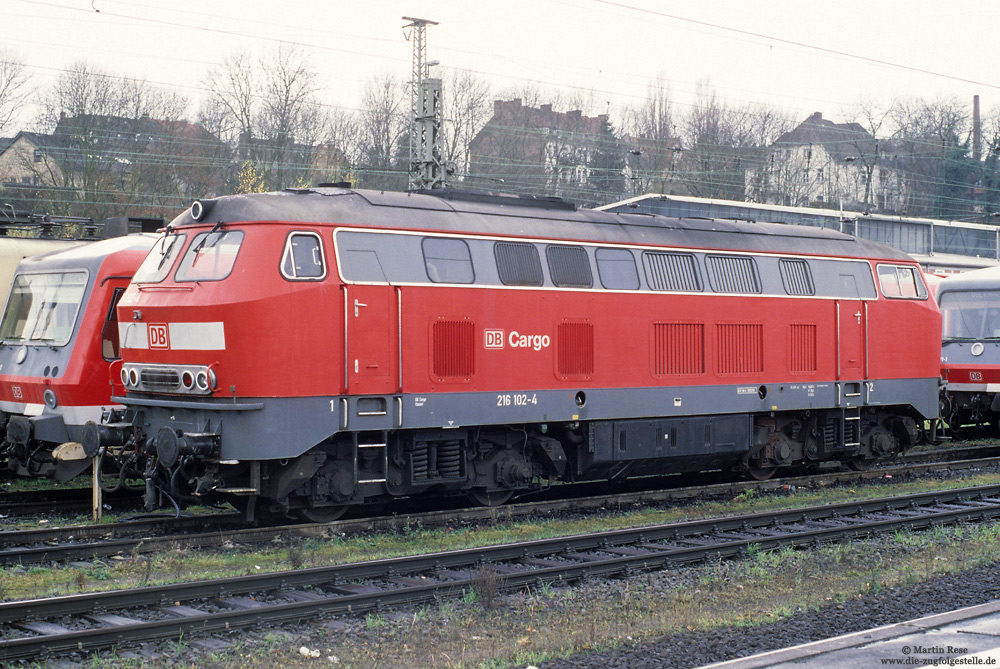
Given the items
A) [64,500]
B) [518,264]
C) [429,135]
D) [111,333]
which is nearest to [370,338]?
[518,264]

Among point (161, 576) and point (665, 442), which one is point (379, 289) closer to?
point (161, 576)

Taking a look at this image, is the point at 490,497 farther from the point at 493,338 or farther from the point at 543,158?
the point at 543,158

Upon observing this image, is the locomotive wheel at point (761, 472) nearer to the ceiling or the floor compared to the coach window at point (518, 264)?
nearer to the floor

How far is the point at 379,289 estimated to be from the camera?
1149 cm

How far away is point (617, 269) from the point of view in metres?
13.7

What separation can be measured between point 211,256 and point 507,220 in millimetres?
3715

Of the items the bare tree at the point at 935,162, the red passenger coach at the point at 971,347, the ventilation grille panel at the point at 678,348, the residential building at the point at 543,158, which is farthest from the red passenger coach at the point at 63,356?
the bare tree at the point at 935,162

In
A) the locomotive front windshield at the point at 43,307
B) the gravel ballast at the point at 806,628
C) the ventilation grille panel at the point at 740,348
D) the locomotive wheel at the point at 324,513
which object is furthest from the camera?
the ventilation grille panel at the point at 740,348

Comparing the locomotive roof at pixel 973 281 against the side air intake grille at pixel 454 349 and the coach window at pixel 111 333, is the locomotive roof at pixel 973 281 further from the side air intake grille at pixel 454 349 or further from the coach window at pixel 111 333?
the coach window at pixel 111 333

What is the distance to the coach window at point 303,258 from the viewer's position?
10945 mm

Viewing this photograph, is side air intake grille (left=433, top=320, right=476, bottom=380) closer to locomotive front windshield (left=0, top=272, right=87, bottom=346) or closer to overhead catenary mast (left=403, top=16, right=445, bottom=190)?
locomotive front windshield (left=0, top=272, right=87, bottom=346)

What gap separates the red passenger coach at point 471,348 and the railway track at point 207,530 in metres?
0.36

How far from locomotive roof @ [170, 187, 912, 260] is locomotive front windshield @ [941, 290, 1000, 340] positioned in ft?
19.5

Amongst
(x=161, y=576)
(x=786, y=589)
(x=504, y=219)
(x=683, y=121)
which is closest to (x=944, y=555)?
(x=786, y=589)
